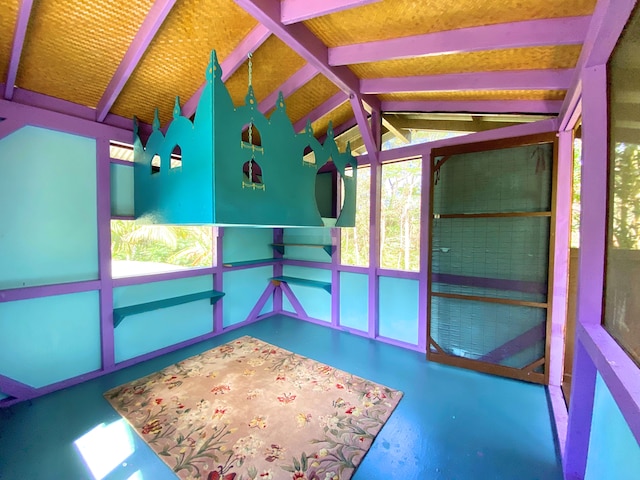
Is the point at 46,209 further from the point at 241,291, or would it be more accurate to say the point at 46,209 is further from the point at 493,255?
the point at 493,255

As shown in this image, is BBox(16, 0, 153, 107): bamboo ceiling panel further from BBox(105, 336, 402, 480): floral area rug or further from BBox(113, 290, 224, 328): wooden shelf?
BBox(105, 336, 402, 480): floral area rug

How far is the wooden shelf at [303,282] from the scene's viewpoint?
3.65m

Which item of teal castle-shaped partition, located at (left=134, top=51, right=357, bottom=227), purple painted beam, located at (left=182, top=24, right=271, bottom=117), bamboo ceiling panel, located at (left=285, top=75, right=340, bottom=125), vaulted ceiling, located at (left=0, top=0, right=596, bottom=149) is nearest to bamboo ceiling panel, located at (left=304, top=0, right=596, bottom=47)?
vaulted ceiling, located at (left=0, top=0, right=596, bottom=149)

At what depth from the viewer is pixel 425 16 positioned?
1603 millimetres

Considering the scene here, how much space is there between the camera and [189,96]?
255 centimetres

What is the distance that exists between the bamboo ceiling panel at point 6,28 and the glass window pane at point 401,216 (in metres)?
3.20

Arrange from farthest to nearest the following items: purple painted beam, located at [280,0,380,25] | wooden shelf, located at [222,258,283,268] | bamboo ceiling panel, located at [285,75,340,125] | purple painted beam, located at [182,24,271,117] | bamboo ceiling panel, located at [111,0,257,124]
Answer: wooden shelf, located at [222,258,283,268], bamboo ceiling panel, located at [285,75,340,125], purple painted beam, located at [182,24,271,117], bamboo ceiling panel, located at [111,0,257,124], purple painted beam, located at [280,0,380,25]

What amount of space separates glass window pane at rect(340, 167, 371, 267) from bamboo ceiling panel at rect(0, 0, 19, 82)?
310 centimetres

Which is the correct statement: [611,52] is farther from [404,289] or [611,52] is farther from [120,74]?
[120,74]

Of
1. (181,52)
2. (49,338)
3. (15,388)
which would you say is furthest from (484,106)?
(15,388)

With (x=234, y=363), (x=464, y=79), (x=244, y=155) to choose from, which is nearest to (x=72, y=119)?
(x=244, y=155)

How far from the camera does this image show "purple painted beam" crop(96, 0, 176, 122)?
162cm

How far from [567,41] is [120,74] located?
10.1ft

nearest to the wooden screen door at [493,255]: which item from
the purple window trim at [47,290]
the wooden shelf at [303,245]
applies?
the wooden shelf at [303,245]
